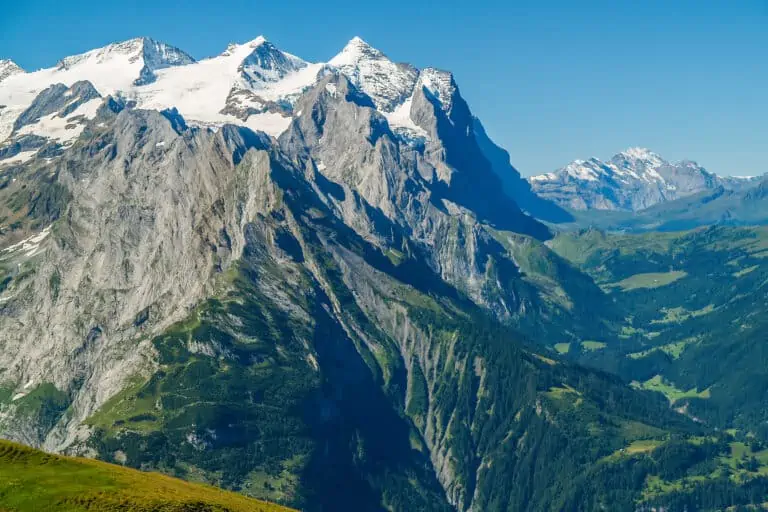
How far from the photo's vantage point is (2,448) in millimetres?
195125

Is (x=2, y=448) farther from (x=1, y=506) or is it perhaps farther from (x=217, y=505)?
(x=217, y=505)

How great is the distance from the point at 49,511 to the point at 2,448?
29.1 metres

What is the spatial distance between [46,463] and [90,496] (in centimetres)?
1994

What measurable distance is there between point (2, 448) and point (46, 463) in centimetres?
892

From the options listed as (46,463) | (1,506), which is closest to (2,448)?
(46,463)

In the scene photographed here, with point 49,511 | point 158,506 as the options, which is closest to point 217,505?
point 158,506

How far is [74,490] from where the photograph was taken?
7136 inches

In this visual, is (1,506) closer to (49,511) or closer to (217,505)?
(49,511)

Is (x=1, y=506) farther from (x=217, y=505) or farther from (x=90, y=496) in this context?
(x=217, y=505)

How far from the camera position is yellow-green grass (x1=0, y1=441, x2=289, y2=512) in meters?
175

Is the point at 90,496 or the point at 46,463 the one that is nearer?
the point at 90,496

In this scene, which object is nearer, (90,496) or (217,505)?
(90,496)

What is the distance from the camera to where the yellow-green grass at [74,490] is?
174875mm

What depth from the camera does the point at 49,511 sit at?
17200 cm
